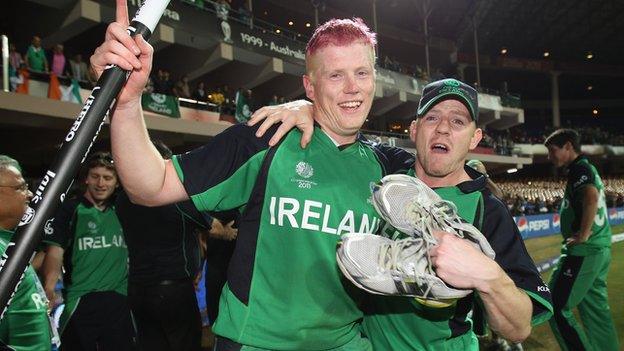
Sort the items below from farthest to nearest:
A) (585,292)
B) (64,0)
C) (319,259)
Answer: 1. (64,0)
2. (585,292)
3. (319,259)

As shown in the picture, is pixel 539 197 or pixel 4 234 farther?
pixel 539 197

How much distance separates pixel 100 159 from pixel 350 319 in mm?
3129

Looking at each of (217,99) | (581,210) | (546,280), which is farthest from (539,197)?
(581,210)

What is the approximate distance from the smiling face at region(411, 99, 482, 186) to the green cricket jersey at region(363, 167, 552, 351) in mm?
105

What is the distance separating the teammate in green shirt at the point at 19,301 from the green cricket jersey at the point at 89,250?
3.70 feet

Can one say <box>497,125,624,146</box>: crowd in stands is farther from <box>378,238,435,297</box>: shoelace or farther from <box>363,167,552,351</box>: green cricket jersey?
<box>378,238,435,297</box>: shoelace

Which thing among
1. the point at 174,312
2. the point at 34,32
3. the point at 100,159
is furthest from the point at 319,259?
the point at 34,32

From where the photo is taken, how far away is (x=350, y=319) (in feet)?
5.91

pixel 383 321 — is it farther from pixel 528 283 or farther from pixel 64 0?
pixel 64 0

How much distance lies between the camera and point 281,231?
1709mm

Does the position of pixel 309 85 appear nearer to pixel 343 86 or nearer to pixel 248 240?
Answer: pixel 343 86

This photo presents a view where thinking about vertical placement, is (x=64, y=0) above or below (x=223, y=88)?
above

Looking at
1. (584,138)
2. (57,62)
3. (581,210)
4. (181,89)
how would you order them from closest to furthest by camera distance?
(581,210) < (57,62) < (181,89) < (584,138)

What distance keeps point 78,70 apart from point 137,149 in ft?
40.5
